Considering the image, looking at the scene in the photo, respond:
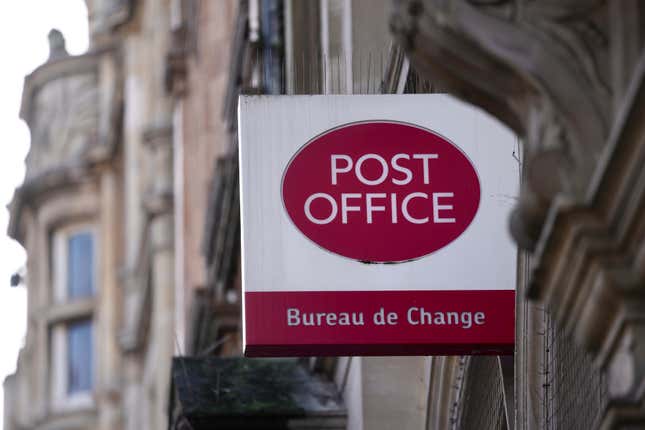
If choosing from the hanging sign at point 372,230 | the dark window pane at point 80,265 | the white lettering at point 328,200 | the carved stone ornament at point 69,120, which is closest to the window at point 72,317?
the dark window pane at point 80,265

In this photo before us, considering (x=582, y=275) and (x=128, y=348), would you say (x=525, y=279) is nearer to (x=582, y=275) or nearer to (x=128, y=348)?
(x=582, y=275)

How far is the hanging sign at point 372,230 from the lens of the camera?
11.2m

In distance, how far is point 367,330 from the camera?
1117cm

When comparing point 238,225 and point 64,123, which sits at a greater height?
point 64,123

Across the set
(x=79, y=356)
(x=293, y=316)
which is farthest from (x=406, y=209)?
(x=79, y=356)

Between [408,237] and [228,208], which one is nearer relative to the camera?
[408,237]

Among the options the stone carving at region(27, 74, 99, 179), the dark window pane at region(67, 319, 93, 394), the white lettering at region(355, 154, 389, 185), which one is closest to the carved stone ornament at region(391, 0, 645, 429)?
the white lettering at region(355, 154, 389, 185)

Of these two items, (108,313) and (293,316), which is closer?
(293,316)

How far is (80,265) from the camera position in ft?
157

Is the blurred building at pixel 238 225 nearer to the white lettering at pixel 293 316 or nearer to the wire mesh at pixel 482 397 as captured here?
the wire mesh at pixel 482 397

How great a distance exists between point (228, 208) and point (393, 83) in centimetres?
1008

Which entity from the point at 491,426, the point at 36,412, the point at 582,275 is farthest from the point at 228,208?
the point at 36,412

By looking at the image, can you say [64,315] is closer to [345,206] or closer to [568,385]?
[345,206]

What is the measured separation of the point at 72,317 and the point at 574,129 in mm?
41034
